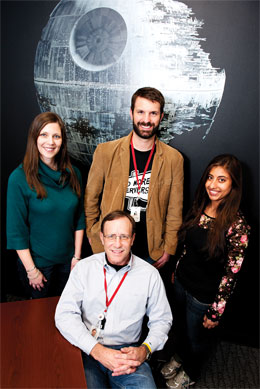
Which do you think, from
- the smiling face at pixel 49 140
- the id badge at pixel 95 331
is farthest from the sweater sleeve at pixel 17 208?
the id badge at pixel 95 331

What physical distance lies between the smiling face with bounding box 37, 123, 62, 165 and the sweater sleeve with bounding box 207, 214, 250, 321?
1.15m

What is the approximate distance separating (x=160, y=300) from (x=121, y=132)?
4.15 ft

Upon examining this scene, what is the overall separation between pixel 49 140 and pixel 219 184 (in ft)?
3.46

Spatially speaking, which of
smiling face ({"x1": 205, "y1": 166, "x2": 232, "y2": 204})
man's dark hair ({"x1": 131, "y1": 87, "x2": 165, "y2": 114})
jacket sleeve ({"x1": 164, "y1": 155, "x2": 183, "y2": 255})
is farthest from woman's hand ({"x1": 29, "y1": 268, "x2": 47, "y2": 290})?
man's dark hair ({"x1": 131, "y1": 87, "x2": 165, "y2": 114})

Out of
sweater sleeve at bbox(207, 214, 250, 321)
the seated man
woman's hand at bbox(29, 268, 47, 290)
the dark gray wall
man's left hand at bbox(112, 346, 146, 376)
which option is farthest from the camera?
the dark gray wall

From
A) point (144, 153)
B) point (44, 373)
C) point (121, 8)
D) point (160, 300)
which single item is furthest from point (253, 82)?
point (44, 373)

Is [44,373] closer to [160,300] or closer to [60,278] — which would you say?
[160,300]

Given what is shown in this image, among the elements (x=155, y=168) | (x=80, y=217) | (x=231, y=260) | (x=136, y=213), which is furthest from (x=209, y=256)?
(x=80, y=217)

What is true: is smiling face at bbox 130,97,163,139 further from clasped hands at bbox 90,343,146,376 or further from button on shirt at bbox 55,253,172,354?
clasped hands at bbox 90,343,146,376

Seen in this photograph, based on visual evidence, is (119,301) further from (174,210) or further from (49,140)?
(49,140)

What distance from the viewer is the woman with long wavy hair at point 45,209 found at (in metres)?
2.00

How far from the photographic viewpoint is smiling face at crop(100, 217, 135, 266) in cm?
181

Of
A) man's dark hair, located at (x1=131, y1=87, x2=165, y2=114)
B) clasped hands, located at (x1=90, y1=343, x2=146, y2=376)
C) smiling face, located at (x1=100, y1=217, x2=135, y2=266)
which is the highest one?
man's dark hair, located at (x1=131, y1=87, x2=165, y2=114)

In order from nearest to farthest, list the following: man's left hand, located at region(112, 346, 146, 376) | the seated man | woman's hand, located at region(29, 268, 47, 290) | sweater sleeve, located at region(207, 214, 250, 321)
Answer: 1. man's left hand, located at region(112, 346, 146, 376)
2. the seated man
3. sweater sleeve, located at region(207, 214, 250, 321)
4. woman's hand, located at region(29, 268, 47, 290)
